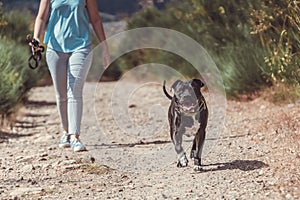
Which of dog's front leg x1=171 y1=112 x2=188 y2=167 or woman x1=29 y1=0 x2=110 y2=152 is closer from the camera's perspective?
dog's front leg x1=171 y1=112 x2=188 y2=167

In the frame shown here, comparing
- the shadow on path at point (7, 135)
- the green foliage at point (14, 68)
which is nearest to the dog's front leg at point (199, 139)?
the shadow on path at point (7, 135)

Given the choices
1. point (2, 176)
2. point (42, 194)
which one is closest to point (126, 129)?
point (2, 176)

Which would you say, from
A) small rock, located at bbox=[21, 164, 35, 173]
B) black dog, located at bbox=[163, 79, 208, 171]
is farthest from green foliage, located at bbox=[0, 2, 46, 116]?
black dog, located at bbox=[163, 79, 208, 171]

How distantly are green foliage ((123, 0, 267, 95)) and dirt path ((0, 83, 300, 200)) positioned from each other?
1.69 metres

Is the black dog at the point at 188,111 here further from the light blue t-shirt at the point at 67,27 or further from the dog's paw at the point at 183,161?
the light blue t-shirt at the point at 67,27

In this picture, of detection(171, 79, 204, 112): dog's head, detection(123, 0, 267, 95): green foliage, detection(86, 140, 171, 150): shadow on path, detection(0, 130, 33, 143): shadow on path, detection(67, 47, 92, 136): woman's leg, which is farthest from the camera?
detection(123, 0, 267, 95): green foliage

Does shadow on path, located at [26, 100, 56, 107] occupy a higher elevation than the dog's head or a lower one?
higher

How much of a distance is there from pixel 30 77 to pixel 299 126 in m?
6.56

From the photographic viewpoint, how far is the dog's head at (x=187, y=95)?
5.13 metres

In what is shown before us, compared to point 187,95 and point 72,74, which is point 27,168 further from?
point 187,95

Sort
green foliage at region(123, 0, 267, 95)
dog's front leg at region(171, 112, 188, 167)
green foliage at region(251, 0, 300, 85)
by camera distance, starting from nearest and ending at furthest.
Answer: dog's front leg at region(171, 112, 188, 167)
green foliage at region(251, 0, 300, 85)
green foliage at region(123, 0, 267, 95)

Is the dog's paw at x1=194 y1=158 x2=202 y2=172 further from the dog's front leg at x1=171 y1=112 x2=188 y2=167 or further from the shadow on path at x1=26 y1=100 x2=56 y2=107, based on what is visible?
the shadow on path at x1=26 y1=100 x2=56 y2=107

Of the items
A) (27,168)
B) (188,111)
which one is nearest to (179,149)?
(188,111)

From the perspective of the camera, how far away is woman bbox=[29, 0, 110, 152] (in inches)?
260
